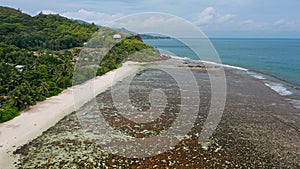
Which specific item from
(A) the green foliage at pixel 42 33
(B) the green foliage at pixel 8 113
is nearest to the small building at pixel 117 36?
(A) the green foliage at pixel 42 33

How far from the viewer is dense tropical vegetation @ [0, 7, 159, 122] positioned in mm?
28091

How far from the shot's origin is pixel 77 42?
7812cm

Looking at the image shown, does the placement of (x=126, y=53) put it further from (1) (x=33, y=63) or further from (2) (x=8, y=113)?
(2) (x=8, y=113)

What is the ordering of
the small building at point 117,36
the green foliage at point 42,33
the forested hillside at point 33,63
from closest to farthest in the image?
the forested hillside at point 33,63
the green foliage at point 42,33
the small building at point 117,36

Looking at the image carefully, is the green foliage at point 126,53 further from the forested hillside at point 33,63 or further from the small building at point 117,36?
the forested hillside at point 33,63

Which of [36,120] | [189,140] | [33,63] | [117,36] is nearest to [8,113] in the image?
[36,120]

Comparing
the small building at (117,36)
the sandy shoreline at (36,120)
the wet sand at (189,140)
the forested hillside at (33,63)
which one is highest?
the small building at (117,36)

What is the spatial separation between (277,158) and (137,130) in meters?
11.4

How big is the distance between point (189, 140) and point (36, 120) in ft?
48.5

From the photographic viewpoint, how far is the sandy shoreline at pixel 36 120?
1774 centimetres

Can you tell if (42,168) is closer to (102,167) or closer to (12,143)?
(102,167)

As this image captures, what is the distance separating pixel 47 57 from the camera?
47375 millimetres

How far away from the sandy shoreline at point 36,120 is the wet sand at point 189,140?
0.76m

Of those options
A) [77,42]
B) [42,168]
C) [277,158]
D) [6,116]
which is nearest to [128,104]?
[6,116]
